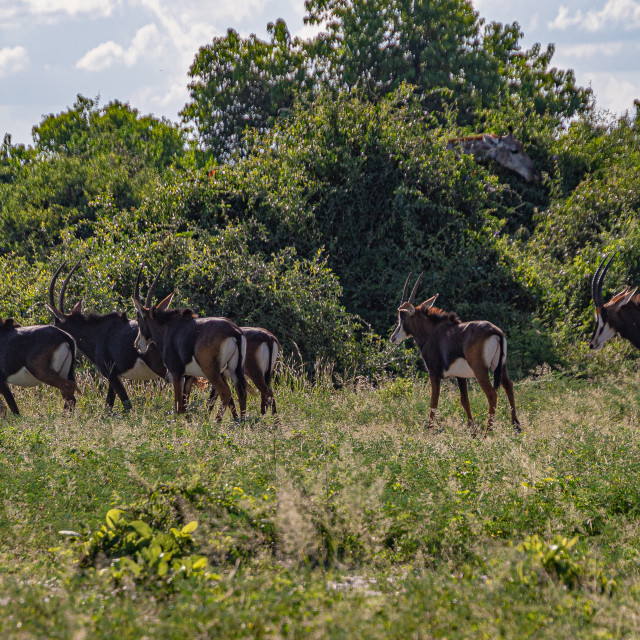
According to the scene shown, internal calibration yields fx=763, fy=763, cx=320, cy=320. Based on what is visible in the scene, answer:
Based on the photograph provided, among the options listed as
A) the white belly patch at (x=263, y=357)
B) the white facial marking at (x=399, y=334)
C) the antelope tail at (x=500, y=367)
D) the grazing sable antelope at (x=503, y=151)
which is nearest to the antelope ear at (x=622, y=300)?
the antelope tail at (x=500, y=367)

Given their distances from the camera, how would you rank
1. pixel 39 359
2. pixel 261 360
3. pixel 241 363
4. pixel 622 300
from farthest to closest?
→ pixel 622 300 < pixel 39 359 < pixel 261 360 < pixel 241 363

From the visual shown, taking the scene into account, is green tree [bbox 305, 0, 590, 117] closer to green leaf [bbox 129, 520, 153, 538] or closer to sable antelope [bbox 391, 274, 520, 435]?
sable antelope [bbox 391, 274, 520, 435]

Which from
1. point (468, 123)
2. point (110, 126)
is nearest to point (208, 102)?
point (110, 126)

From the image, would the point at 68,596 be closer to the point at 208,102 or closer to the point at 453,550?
the point at 453,550

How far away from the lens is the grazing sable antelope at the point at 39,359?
10.5 meters

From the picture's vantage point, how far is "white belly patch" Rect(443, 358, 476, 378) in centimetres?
959

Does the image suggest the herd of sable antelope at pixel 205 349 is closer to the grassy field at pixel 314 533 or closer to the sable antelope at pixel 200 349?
the sable antelope at pixel 200 349

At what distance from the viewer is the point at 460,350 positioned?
960 centimetres

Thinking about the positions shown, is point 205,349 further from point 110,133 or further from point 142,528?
point 110,133

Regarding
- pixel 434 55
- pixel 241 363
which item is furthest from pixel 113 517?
pixel 434 55

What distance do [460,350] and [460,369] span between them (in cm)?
25

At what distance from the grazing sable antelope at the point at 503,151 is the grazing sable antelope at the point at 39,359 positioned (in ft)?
48.7

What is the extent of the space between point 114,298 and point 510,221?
38.6ft

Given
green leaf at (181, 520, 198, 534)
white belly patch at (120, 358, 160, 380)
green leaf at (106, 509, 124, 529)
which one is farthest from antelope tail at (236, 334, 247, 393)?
green leaf at (181, 520, 198, 534)
